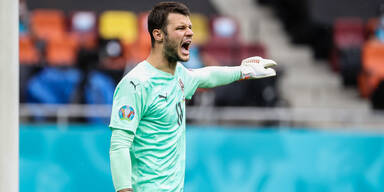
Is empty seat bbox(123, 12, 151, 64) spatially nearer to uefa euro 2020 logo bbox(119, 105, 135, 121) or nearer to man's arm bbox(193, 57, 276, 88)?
man's arm bbox(193, 57, 276, 88)

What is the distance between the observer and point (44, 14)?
1355 cm

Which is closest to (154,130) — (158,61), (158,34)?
(158,61)

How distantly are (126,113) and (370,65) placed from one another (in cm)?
935

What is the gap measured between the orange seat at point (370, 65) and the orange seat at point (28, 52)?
18.2 ft

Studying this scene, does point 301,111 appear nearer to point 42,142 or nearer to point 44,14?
point 42,142

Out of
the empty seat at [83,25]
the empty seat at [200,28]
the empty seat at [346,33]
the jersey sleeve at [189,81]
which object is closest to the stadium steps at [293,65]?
the empty seat at [346,33]

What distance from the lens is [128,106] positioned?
389 centimetres

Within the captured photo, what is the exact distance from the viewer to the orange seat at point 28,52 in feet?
35.3

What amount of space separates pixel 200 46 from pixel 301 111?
8.34 feet

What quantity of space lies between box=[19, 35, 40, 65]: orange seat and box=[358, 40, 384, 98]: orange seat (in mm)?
5561

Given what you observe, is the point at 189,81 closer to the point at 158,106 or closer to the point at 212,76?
the point at 212,76

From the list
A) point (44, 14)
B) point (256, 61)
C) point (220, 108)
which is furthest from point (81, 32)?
point (256, 61)

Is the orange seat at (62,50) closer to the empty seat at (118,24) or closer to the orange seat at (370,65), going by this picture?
the empty seat at (118,24)

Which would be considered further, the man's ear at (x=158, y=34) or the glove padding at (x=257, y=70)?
the glove padding at (x=257, y=70)
